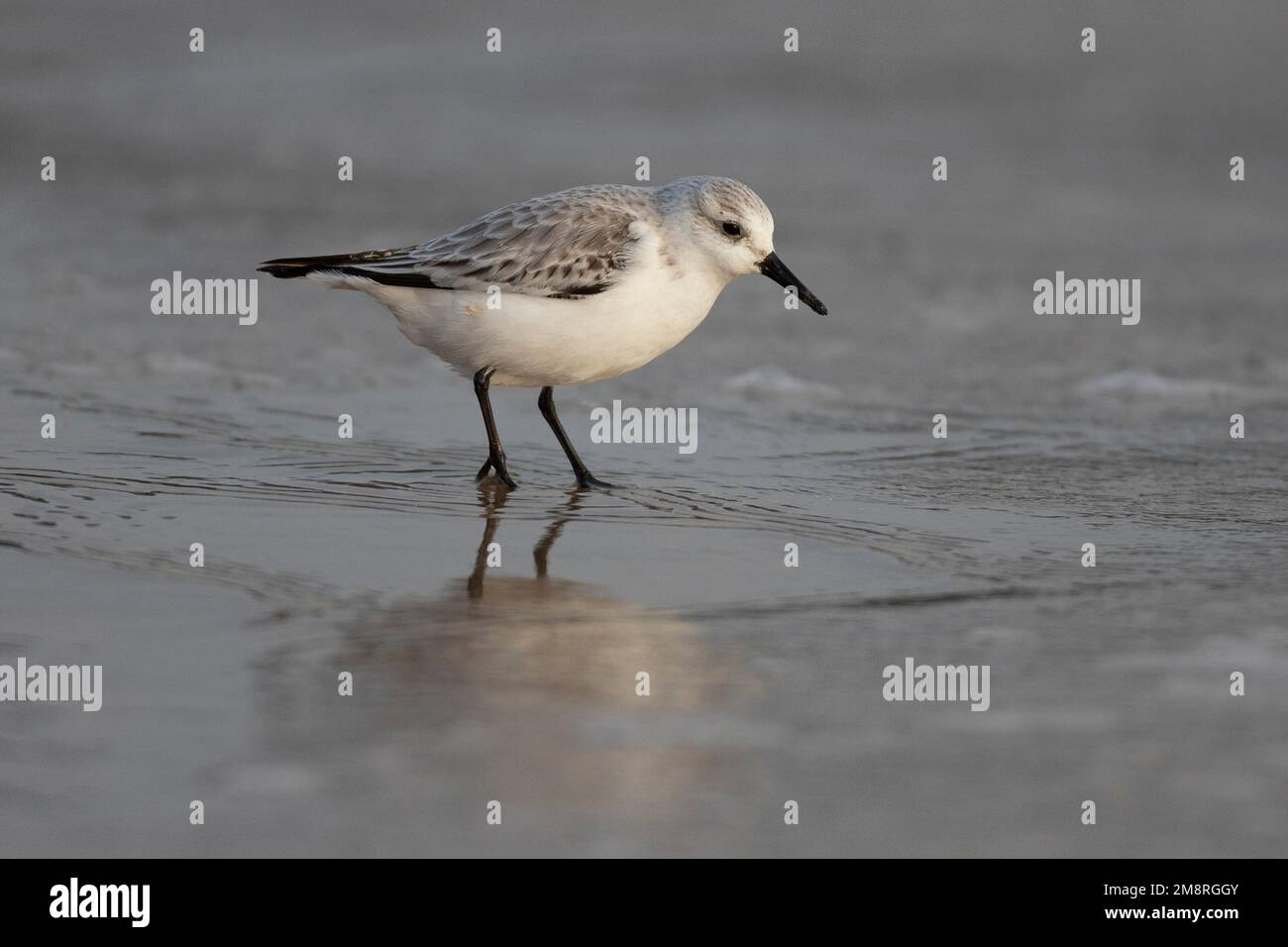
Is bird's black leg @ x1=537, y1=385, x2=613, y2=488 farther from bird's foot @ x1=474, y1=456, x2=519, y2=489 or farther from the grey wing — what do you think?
the grey wing

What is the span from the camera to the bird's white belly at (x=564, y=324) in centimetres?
621

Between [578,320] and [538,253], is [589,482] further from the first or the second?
[538,253]

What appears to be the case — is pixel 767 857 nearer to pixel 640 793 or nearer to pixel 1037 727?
pixel 640 793

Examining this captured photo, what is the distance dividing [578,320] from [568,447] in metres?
0.52

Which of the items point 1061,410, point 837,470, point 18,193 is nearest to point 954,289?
point 1061,410

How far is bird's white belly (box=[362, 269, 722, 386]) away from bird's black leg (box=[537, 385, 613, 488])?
0.73 feet

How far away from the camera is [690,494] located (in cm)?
621

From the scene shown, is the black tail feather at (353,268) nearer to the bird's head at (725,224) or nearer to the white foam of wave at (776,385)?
the bird's head at (725,224)

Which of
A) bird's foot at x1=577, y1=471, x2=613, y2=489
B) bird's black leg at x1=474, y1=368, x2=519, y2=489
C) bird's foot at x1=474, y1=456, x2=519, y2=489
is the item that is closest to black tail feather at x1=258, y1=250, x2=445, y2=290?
bird's black leg at x1=474, y1=368, x2=519, y2=489

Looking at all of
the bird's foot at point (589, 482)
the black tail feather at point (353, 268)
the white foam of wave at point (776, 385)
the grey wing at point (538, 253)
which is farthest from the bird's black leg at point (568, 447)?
the white foam of wave at point (776, 385)

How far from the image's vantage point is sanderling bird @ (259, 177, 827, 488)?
6.21 metres

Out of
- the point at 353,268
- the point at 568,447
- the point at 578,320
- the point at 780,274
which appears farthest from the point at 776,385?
the point at 353,268

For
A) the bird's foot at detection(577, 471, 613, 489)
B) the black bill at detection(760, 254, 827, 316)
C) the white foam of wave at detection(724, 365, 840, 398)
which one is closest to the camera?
the bird's foot at detection(577, 471, 613, 489)

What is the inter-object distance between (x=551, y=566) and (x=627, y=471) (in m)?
1.44
